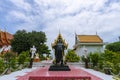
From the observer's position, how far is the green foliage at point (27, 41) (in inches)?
1372

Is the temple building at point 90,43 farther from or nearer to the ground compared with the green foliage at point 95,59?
farther from the ground

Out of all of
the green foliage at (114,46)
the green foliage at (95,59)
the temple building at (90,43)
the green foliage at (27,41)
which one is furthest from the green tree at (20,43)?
the green foliage at (95,59)

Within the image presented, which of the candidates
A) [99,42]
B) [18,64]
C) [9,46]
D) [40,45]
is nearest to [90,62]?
[18,64]

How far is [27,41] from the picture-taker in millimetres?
34875

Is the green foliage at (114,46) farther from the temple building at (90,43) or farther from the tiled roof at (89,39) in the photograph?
the temple building at (90,43)

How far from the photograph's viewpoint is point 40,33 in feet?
121

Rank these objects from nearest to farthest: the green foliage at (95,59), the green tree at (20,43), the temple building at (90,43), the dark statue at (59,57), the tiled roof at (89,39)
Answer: the dark statue at (59,57) < the green foliage at (95,59) < the temple building at (90,43) < the tiled roof at (89,39) < the green tree at (20,43)

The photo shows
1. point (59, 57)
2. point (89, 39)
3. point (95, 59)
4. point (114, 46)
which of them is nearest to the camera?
point (59, 57)

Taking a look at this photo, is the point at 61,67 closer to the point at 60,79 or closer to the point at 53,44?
the point at 53,44

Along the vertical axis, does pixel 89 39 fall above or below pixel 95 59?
above

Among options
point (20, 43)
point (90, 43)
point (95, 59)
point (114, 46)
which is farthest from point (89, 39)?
point (95, 59)

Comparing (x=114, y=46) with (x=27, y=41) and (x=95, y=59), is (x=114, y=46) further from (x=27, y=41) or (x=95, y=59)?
(x=95, y=59)

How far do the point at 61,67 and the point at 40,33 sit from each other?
80.6ft

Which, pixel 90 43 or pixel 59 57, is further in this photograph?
pixel 90 43
